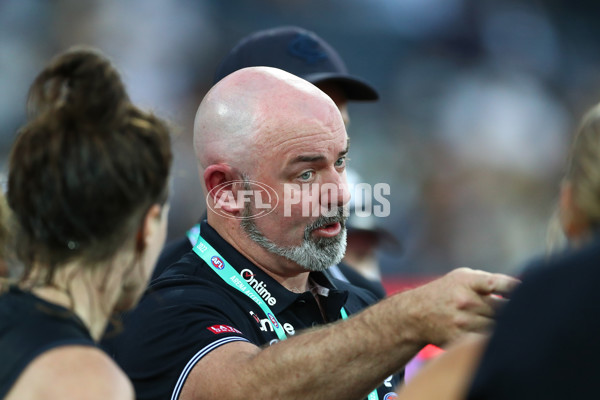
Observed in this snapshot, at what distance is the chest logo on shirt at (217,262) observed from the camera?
286 centimetres

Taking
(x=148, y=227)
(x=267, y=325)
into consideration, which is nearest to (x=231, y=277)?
(x=267, y=325)

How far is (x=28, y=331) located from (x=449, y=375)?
864 millimetres

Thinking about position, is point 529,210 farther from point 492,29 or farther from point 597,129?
point 597,129

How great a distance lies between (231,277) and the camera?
2824 mm

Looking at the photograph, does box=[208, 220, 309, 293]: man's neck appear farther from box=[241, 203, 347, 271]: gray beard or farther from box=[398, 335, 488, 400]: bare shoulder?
box=[398, 335, 488, 400]: bare shoulder

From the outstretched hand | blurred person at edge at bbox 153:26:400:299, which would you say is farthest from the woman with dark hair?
blurred person at edge at bbox 153:26:400:299

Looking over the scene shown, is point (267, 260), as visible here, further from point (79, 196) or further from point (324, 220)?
point (79, 196)

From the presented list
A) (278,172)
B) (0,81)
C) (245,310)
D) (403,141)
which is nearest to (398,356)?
(245,310)

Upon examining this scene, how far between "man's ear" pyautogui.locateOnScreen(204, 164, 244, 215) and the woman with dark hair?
38.1 inches

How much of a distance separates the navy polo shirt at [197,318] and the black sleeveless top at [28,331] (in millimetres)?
766

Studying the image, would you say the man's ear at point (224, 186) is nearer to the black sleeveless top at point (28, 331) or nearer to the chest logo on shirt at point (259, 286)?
the chest logo on shirt at point (259, 286)

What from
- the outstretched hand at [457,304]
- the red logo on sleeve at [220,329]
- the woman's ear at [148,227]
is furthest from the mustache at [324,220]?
the woman's ear at [148,227]

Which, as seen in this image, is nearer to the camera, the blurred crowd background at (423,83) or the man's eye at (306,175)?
the man's eye at (306,175)

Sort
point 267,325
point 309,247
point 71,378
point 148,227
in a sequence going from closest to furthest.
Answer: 1. point 71,378
2. point 148,227
3. point 267,325
4. point 309,247
